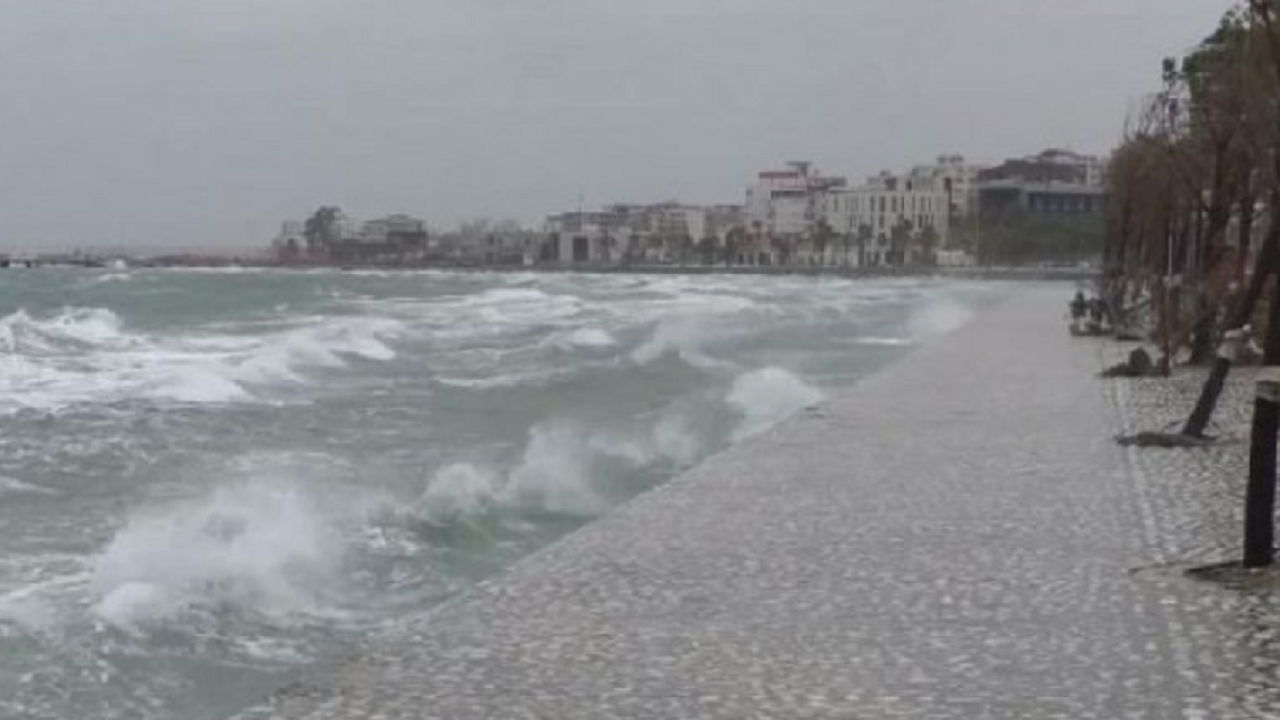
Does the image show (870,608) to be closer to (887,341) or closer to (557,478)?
(557,478)

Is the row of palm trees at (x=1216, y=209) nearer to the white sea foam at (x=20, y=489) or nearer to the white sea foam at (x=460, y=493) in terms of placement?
the white sea foam at (x=460, y=493)

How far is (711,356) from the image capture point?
35.1 meters

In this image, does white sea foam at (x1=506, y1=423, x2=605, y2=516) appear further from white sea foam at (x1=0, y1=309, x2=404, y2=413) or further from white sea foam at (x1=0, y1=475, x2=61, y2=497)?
white sea foam at (x1=0, y1=309, x2=404, y2=413)

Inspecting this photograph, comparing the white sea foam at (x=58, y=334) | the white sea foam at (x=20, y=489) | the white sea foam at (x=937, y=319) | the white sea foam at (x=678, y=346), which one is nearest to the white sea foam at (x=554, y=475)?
the white sea foam at (x=20, y=489)

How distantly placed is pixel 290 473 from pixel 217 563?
4.93 m

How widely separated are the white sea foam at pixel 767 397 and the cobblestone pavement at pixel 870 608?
6897 millimetres

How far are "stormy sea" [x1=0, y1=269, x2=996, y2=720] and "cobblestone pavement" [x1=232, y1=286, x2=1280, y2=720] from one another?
4.87 ft

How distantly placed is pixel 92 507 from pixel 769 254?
165 m

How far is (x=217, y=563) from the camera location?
37.9 ft

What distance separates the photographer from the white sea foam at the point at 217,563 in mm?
10508

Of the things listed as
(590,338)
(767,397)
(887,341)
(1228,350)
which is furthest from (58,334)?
(1228,350)

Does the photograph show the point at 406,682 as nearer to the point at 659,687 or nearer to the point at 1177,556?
the point at 659,687

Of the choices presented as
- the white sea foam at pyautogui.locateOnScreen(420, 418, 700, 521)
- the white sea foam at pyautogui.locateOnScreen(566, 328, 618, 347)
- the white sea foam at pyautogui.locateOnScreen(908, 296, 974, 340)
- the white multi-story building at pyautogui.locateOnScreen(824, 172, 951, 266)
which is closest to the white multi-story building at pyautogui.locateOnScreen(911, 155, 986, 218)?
the white multi-story building at pyautogui.locateOnScreen(824, 172, 951, 266)

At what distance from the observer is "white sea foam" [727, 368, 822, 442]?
69.7 ft
